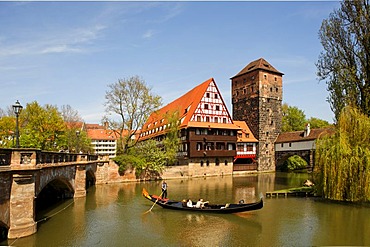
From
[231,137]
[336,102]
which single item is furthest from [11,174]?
[231,137]

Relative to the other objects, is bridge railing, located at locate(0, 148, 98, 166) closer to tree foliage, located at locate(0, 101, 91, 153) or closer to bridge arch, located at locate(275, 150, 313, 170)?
tree foliage, located at locate(0, 101, 91, 153)

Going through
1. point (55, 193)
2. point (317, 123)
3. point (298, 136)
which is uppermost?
point (317, 123)

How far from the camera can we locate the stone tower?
51.6m

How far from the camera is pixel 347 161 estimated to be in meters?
20.3

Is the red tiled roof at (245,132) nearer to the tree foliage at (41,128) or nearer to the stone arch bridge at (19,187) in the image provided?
the tree foliage at (41,128)

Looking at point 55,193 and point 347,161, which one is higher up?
point 347,161

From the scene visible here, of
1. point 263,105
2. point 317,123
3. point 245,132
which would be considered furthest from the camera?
point 317,123

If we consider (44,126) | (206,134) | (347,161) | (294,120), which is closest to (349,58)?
(347,161)

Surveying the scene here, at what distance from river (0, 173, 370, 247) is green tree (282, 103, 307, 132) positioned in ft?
157

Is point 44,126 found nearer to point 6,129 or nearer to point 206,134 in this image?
point 6,129

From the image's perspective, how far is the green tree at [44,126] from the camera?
3705cm

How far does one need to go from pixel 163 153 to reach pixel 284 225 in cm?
2489

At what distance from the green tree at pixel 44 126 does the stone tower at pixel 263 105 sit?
31282 millimetres

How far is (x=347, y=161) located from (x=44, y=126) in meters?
33.8
